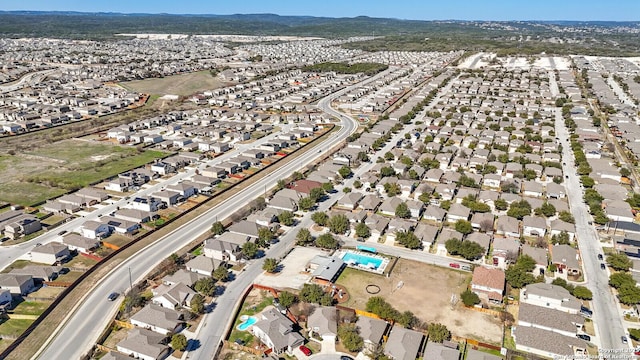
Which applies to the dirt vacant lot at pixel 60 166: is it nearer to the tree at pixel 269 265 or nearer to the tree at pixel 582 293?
the tree at pixel 269 265

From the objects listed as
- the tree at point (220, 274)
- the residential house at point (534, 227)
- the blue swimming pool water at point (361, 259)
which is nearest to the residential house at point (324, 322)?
the blue swimming pool water at point (361, 259)

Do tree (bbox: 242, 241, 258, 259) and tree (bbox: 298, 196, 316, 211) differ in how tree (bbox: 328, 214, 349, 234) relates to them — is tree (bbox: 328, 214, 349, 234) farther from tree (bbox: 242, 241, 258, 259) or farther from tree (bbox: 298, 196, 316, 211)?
tree (bbox: 242, 241, 258, 259)

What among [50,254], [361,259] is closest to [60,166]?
[50,254]

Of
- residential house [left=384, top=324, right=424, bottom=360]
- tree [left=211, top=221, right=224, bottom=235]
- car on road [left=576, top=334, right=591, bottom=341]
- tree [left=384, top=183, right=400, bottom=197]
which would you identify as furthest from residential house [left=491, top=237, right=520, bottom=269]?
tree [left=211, top=221, right=224, bottom=235]

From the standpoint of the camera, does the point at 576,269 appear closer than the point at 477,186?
Yes

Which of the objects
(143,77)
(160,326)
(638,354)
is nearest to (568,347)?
(638,354)

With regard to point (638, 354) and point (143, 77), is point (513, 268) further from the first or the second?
point (143, 77)

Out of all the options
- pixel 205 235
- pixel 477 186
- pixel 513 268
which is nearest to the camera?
pixel 513 268
